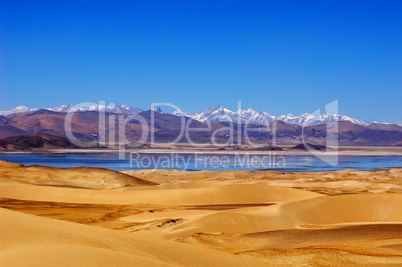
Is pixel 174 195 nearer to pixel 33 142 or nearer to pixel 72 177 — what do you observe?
pixel 72 177

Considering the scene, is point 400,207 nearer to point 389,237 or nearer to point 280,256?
point 389,237

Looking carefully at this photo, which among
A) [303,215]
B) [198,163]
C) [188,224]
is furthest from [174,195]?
[198,163]

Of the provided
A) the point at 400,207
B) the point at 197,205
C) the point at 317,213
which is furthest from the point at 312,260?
the point at 197,205

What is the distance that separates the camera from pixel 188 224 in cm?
1466

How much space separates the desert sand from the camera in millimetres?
8172

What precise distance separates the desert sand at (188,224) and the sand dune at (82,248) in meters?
0.02

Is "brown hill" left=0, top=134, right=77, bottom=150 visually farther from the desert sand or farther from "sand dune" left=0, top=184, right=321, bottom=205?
"sand dune" left=0, top=184, right=321, bottom=205

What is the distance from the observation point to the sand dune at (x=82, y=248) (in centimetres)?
663

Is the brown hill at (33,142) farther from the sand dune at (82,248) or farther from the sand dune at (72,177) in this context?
the sand dune at (82,248)

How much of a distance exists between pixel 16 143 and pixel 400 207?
303 feet

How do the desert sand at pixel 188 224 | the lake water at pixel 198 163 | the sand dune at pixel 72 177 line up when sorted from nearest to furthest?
the desert sand at pixel 188 224 → the sand dune at pixel 72 177 → the lake water at pixel 198 163

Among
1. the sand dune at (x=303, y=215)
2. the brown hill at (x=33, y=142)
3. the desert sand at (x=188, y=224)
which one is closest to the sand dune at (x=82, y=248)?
the desert sand at (x=188, y=224)

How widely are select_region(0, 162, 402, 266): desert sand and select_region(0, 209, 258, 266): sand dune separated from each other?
2 centimetres

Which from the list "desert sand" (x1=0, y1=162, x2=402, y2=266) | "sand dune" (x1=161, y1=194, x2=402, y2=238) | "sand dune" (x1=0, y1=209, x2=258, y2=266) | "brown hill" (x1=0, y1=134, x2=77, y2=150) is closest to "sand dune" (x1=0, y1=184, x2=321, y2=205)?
"desert sand" (x1=0, y1=162, x2=402, y2=266)
